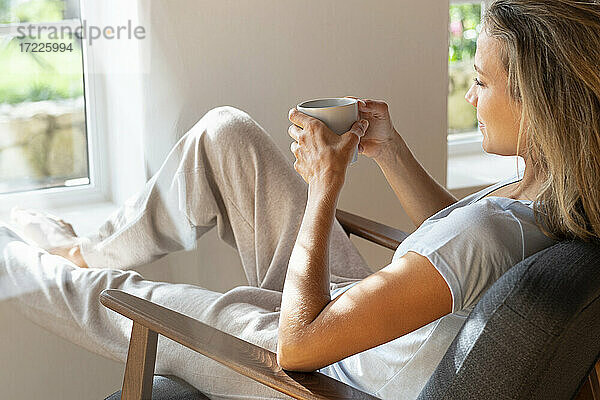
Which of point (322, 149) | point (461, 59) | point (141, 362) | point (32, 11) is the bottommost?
point (141, 362)

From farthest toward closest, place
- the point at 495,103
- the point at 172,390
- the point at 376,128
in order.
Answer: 1. the point at 376,128
2. the point at 172,390
3. the point at 495,103

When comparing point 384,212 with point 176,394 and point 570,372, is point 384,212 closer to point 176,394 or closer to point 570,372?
point 176,394

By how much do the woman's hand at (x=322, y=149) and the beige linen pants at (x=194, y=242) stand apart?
13.2 inches

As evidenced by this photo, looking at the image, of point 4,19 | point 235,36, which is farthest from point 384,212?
point 4,19

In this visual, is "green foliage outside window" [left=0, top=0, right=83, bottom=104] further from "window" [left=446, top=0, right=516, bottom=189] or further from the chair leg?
"window" [left=446, top=0, right=516, bottom=189]

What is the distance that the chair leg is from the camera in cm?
123

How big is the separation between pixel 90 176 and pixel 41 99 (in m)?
0.22

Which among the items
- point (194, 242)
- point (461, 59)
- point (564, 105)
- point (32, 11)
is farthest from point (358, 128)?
point (461, 59)

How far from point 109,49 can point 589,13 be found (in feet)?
3.95

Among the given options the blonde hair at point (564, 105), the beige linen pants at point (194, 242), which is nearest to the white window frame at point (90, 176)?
the beige linen pants at point (194, 242)

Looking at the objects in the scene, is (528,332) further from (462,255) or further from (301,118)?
(301,118)

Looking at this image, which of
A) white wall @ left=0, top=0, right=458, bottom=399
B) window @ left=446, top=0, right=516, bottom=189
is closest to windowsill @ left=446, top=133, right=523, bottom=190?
window @ left=446, top=0, right=516, bottom=189

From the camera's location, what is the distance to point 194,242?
77.9 inches

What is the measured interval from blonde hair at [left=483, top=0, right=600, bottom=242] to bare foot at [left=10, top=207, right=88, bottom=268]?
1144 millimetres
